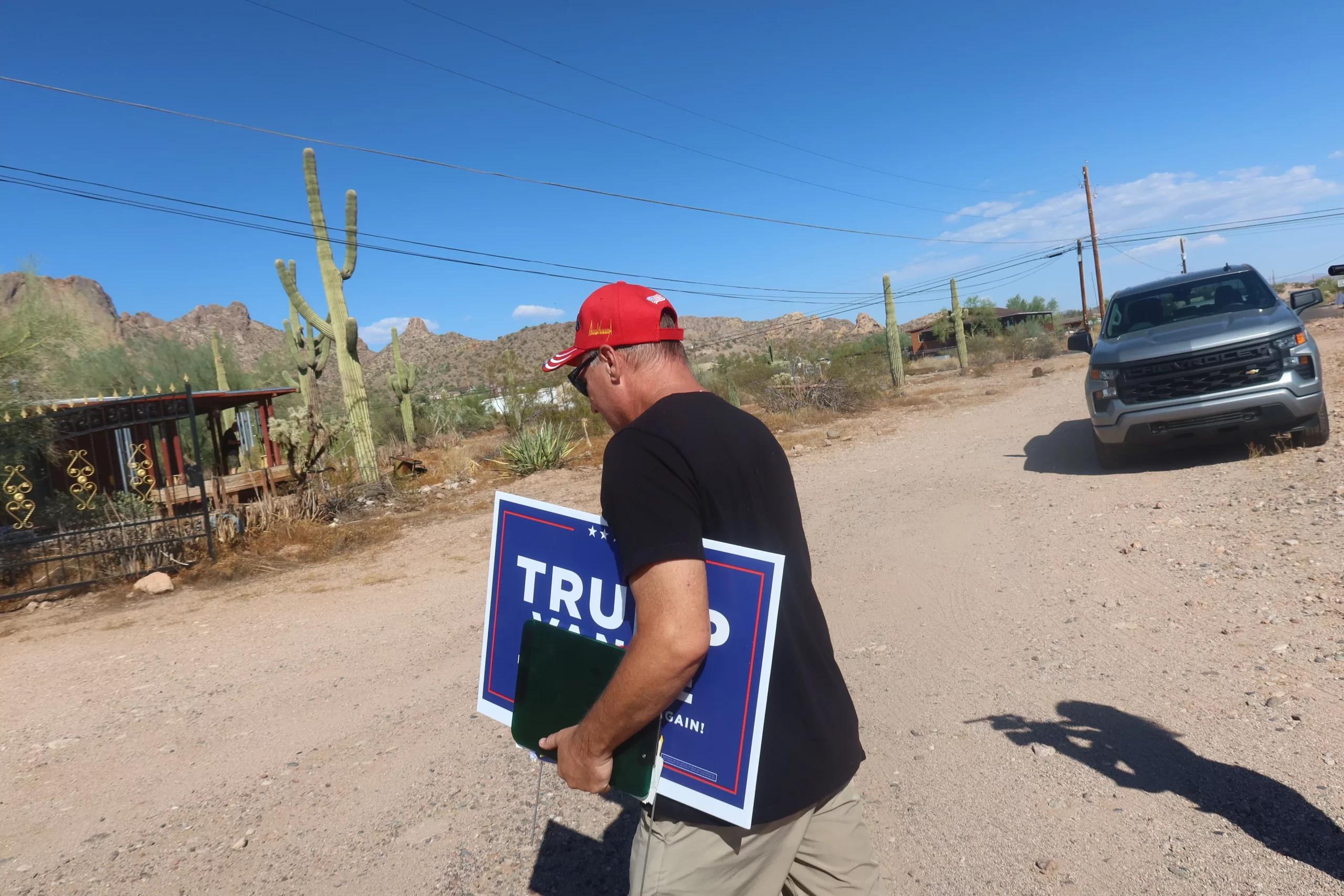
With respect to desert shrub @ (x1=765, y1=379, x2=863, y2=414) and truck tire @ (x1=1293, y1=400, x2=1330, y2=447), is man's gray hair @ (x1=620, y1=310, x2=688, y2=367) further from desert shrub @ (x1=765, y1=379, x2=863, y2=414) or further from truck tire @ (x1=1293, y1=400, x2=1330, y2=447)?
desert shrub @ (x1=765, y1=379, x2=863, y2=414)

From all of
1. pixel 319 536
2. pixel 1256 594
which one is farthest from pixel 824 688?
pixel 319 536

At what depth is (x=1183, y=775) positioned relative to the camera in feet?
9.96

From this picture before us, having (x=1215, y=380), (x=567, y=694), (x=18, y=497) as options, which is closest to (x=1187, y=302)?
(x=1215, y=380)

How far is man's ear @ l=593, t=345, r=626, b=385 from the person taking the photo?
5.84 feet

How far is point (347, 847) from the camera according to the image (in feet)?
10.7

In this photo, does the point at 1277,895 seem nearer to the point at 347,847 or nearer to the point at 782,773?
the point at 782,773

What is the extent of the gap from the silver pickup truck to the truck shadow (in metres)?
0.22

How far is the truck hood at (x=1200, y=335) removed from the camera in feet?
25.5

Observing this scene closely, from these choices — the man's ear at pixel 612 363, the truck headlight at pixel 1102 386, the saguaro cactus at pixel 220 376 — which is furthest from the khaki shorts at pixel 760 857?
the saguaro cactus at pixel 220 376

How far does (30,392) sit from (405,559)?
465 centimetres

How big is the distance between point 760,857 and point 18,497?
9811 mm

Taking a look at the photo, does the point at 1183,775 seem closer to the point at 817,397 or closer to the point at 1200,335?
the point at 1200,335

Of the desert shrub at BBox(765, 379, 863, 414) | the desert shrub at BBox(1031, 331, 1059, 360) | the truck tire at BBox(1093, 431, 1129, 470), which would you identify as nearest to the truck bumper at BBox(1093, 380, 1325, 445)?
the truck tire at BBox(1093, 431, 1129, 470)

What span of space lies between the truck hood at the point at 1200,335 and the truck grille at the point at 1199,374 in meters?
0.07
